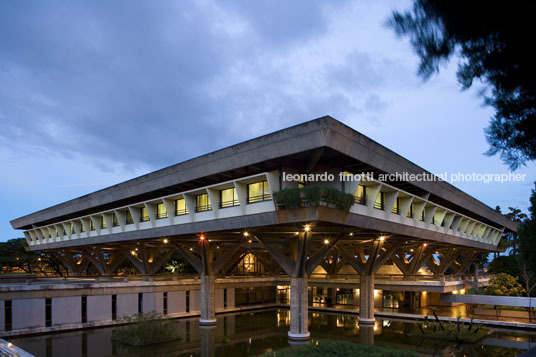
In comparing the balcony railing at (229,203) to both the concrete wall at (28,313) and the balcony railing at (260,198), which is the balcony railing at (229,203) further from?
Result: the concrete wall at (28,313)

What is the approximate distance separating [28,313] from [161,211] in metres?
11.1

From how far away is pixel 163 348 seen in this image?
24.5 metres

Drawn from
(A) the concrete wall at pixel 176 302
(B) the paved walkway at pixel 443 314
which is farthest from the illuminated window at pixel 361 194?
(A) the concrete wall at pixel 176 302

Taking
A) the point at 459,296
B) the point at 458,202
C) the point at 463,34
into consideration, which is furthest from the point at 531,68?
the point at 459,296

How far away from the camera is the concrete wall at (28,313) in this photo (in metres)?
28.8

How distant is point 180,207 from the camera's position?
105ft

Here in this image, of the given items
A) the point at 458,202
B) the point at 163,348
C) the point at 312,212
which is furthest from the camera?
the point at 458,202

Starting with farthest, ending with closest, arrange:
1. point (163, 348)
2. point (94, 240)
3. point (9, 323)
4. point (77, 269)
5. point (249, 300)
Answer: point (77, 269) < point (249, 300) < point (94, 240) < point (9, 323) < point (163, 348)

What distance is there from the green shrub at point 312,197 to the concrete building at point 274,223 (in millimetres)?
61

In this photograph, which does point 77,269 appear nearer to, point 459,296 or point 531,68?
point 459,296

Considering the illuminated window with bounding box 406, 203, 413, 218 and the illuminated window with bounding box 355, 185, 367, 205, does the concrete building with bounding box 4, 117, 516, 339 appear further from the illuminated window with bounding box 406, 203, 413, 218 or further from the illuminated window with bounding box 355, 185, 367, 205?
the illuminated window with bounding box 406, 203, 413, 218

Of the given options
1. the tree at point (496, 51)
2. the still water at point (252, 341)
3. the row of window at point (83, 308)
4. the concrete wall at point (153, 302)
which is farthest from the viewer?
the concrete wall at point (153, 302)

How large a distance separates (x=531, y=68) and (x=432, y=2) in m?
2.62

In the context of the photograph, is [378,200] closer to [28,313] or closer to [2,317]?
[28,313]
